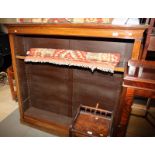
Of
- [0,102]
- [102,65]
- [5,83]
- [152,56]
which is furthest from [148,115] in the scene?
[5,83]

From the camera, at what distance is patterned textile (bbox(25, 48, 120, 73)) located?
1.46 m

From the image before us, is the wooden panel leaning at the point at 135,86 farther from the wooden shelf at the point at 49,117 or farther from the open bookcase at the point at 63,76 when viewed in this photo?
the wooden shelf at the point at 49,117

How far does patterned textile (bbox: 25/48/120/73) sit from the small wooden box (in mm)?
606

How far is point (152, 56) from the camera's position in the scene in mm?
2271

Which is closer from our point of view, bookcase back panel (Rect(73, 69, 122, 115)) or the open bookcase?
the open bookcase

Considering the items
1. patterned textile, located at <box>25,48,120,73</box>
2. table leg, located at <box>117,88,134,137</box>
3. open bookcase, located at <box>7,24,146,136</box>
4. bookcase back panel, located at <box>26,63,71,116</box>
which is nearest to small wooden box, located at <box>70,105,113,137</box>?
open bookcase, located at <box>7,24,146,136</box>

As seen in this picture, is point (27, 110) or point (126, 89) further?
point (27, 110)

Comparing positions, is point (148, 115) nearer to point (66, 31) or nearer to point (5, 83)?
point (66, 31)

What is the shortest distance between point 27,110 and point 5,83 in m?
1.80

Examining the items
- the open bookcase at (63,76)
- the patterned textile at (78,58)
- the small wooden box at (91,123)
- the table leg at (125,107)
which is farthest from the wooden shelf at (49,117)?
the table leg at (125,107)

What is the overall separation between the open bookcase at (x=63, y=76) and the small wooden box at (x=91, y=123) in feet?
0.43

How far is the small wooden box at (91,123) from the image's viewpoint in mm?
1532

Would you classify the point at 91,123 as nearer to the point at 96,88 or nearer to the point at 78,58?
the point at 96,88

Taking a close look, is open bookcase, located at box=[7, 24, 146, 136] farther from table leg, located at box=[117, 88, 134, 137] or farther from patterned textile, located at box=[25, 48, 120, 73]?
table leg, located at box=[117, 88, 134, 137]
